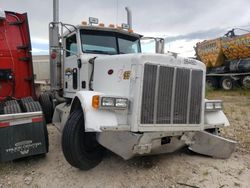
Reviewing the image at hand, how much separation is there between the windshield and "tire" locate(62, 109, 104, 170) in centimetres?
164

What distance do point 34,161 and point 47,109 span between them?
250cm

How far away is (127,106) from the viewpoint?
3875 mm

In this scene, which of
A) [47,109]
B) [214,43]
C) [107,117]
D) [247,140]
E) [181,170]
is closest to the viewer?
[107,117]

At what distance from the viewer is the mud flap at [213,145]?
4.77 meters

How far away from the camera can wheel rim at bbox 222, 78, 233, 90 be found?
747 inches

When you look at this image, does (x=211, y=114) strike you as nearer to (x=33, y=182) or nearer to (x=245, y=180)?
(x=245, y=180)

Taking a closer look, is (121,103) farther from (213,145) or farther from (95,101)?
(213,145)

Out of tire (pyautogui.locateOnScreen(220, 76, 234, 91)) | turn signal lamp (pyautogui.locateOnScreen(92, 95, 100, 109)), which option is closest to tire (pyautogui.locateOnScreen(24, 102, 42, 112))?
turn signal lamp (pyautogui.locateOnScreen(92, 95, 100, 109))

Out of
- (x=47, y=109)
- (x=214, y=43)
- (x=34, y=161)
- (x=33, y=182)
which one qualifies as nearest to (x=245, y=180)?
(x=33, y=182)

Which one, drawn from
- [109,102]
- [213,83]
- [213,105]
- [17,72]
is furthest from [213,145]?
[213,83]

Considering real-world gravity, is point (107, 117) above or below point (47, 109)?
above

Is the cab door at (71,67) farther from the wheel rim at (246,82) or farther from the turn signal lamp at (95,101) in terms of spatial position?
the wheel rim at (246,82)

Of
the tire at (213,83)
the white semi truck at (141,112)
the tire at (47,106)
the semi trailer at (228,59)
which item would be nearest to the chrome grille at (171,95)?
the white semi truck at (141,112)

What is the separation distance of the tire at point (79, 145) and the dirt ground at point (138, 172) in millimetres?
209
